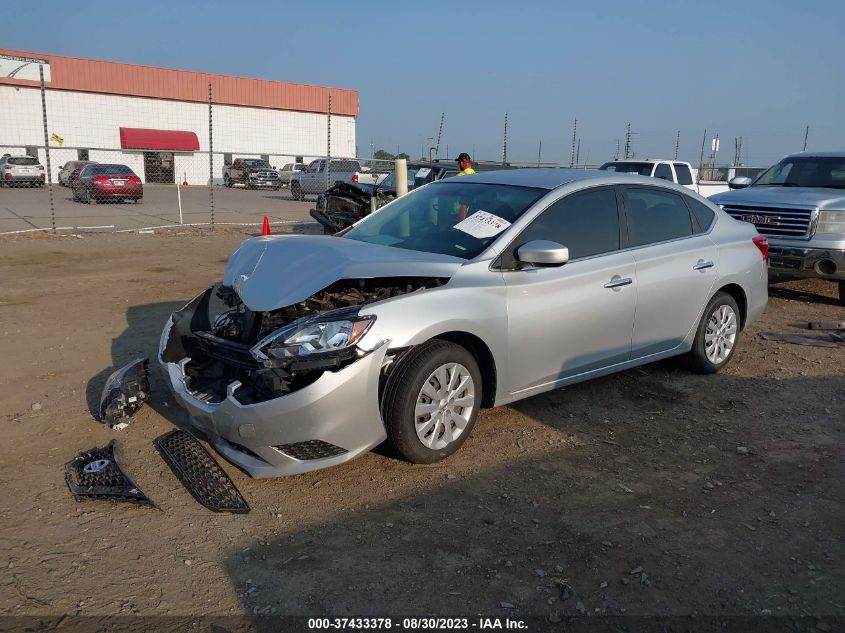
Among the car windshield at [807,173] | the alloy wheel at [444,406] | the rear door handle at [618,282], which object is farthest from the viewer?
the car windshield at [807,173]

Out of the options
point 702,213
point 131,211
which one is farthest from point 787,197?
point 131,211

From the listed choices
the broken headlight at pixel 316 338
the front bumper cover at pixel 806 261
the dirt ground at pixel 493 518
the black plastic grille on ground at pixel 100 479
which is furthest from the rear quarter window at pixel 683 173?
the black plastic grille on ground at pixel 100 479

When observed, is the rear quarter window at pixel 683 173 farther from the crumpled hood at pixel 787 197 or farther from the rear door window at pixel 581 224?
the rear door window at pixel 581 224

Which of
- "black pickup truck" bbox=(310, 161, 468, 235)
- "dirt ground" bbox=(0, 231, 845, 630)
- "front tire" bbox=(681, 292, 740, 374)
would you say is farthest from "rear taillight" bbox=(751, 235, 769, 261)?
"black pickup truck" bbox=(310, 161, 468, 235)

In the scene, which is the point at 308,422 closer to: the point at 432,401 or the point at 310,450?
the point at 310,450

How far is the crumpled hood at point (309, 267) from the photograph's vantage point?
3859mm

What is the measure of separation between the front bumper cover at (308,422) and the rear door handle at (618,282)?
1871 mm

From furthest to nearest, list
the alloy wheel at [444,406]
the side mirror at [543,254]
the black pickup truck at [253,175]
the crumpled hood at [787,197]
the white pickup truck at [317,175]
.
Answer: the black pickup truck at [253,175]
the white pickup truck at [317,175]
the crumpled hood at [787,197]
the side mirror at [543,254]
the alloy wheel at [444,406]

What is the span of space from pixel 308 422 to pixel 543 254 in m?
1.69

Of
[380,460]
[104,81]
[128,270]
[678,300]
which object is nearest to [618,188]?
[678,300]

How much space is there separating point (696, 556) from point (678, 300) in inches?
98.3

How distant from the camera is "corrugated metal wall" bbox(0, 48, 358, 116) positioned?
3962 cm

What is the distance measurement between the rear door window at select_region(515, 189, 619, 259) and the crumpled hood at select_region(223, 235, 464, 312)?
71 cm

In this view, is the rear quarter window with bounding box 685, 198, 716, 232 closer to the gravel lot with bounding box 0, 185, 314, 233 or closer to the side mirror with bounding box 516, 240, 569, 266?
the side mirror with bounding box 516, 240, 569, 266
